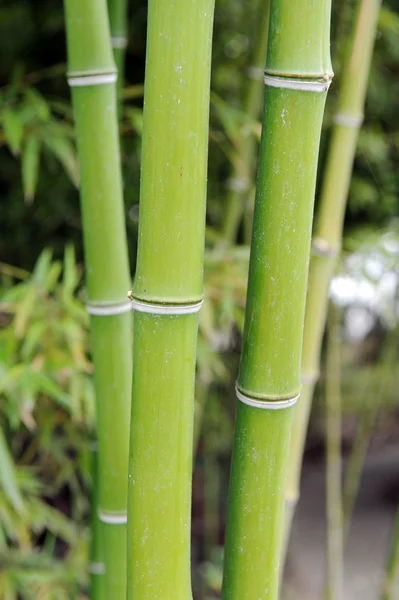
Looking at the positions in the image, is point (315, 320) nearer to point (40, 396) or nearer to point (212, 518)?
point (40, 396)

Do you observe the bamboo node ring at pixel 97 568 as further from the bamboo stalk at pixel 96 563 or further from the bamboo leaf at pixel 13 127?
the bamboo leaf at pixel 13 127

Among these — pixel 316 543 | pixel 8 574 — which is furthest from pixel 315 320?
pixel 316 543

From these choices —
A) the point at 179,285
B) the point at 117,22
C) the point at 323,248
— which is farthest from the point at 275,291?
the point at 117,22

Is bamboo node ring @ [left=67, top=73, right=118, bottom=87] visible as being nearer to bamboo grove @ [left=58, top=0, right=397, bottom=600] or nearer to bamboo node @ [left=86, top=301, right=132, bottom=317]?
bamboo grove @ [left=58, top=0, right=397, bottom=600]

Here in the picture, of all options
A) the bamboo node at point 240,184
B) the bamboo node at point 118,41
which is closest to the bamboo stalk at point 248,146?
the bamboo node at point 240,184

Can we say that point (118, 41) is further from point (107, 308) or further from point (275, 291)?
point (275, 291)

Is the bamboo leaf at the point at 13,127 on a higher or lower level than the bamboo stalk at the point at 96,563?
higher
